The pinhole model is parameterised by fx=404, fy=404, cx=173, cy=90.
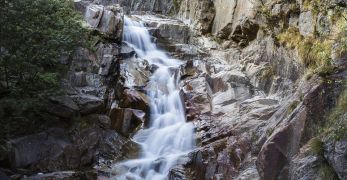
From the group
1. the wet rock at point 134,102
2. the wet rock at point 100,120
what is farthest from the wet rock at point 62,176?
the wet rock at point 134,102

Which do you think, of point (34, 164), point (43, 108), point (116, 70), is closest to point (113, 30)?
point (116, 70)

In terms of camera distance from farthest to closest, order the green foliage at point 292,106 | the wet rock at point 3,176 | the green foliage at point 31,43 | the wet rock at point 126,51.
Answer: the wet rock at point 126,51, the green foliage at point 31,43, the wet rock at point 3,176, the green foliage at point 292,106

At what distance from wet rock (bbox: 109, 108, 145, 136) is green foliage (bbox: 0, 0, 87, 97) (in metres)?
2.93

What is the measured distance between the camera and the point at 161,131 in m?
14.7

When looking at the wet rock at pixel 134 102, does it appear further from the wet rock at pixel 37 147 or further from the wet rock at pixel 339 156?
the wet rock at pixel 339 156

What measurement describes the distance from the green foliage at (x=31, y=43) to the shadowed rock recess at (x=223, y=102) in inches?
54.1

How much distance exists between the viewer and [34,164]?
12.0 m

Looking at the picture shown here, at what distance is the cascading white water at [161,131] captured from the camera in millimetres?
12523

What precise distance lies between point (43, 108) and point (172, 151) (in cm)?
439

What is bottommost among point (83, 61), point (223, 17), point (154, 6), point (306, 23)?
point (83, 61)

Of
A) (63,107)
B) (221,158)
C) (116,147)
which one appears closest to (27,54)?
(63,107)

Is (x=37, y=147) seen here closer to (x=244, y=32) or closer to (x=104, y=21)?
(x=104, y=21)

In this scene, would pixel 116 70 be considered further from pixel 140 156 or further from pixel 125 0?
pixel 125 0

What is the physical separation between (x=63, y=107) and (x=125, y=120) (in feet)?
8.34
